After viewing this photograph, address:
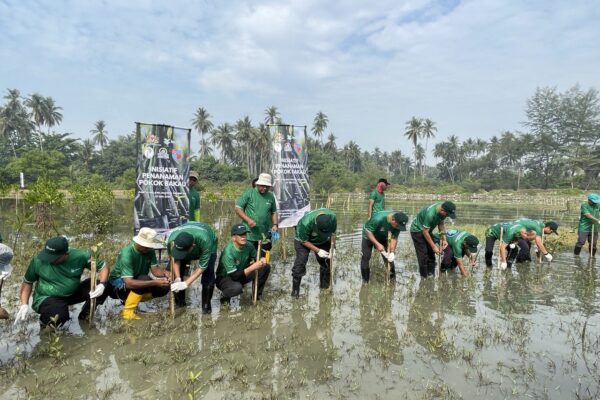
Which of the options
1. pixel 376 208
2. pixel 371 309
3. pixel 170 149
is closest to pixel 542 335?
pixel 371 309

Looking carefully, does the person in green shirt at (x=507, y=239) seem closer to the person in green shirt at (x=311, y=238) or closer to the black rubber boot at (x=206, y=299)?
the person in green shirt at (x=311, y=238)

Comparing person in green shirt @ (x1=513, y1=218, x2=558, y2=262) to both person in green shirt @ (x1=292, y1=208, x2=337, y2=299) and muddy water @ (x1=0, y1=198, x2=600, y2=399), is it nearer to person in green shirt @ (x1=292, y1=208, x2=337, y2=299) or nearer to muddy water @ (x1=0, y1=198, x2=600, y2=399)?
muddy water @ (x1=0, y1=198, x2=600, y2=399)

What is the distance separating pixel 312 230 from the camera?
659cm

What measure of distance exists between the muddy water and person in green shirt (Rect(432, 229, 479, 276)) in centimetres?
116

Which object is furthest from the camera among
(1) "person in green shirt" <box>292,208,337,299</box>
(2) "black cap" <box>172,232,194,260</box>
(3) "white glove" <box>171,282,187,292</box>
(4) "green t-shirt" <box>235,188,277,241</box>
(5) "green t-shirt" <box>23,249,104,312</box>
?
(4) "green t-shirt" <box>235,188,277,241</box>

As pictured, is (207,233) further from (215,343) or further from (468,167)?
(468,167)

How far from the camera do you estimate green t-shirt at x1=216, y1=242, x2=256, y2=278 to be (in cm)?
583

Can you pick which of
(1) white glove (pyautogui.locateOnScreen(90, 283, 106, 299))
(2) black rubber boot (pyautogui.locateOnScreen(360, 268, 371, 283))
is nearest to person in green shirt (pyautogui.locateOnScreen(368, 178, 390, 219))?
(2) black rubber boot (pyautogui.locateOnScreen(360, 268, 371, 283))

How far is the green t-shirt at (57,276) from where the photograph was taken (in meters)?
4.65

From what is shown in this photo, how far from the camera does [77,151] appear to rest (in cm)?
6694

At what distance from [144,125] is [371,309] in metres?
5.42

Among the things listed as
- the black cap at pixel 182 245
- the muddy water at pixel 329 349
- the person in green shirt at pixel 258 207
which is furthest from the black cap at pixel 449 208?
the black cap at pixel 182 245

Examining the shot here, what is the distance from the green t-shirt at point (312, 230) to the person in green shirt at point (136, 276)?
2.28m

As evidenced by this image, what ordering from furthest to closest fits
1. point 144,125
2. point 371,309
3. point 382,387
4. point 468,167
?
point 468,167 → point 144,125 → point 371,309 → point 382,387
